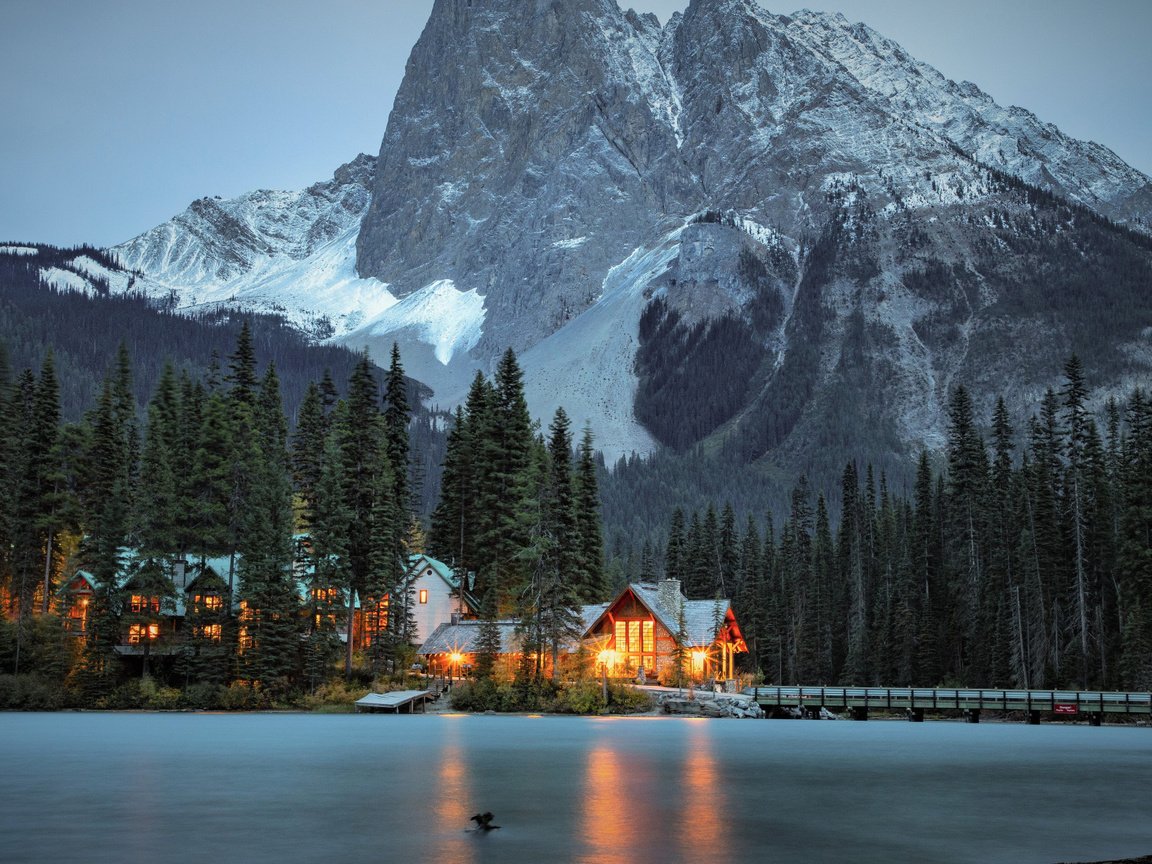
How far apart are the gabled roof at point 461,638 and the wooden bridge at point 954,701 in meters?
16.8

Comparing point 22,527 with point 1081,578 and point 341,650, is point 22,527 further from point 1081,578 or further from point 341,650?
point 1081,578

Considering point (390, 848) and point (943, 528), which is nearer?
point (390, 848)

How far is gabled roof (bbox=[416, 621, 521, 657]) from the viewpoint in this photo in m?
82.2

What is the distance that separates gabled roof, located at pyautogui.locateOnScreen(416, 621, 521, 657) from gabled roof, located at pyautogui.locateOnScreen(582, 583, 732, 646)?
5582mm

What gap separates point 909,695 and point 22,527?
198 ft

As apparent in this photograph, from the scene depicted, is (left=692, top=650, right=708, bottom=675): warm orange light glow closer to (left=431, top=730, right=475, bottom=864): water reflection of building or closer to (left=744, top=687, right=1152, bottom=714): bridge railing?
(left=744, top=687, right=1152, bottom=714): bridge railing

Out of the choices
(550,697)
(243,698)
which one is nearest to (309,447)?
(243,698)

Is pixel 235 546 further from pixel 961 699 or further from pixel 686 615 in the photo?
pixel 961 699

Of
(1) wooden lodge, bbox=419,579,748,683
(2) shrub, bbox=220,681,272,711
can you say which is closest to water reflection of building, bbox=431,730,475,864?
(2) shrub, bbox=220,681,272,711

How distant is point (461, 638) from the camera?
8756 cm

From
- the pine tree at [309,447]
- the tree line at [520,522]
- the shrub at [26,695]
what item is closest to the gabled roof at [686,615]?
the tree line at [520,522]

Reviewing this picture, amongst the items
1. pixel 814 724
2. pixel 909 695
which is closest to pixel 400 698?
pixel 814 724

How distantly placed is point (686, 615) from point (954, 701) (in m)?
20.1

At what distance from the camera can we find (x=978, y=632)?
93.0 metres
